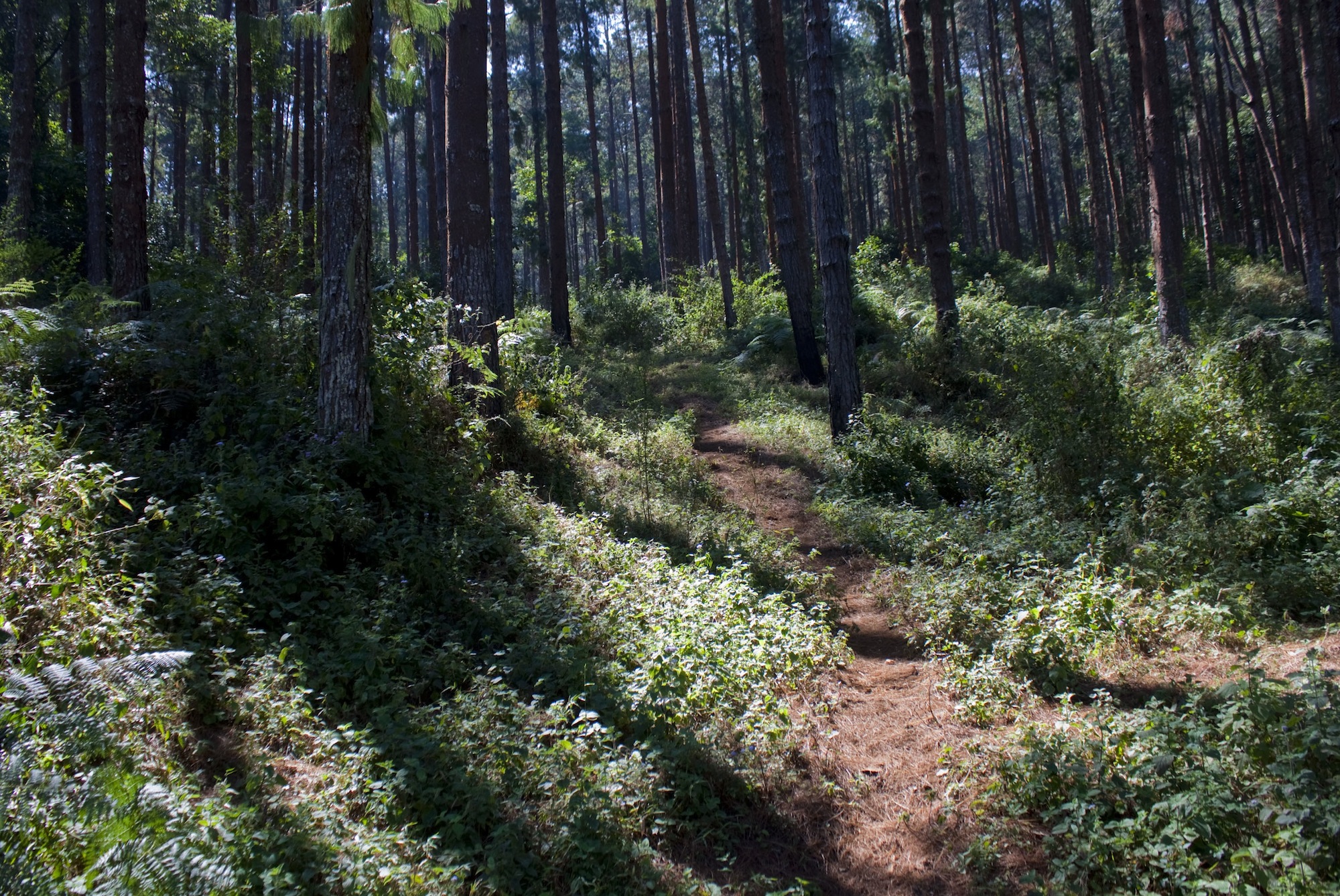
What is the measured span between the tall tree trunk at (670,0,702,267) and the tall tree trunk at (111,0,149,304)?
14614 mm

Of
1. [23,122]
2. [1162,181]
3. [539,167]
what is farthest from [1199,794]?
[539,167]

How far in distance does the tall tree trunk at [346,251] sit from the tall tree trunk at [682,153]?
646 inches

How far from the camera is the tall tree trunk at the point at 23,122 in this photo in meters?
15.2

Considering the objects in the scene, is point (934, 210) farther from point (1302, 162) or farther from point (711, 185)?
point (711, 185)

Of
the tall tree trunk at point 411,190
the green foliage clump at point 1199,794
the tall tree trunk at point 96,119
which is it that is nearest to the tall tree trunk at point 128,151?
the tall tree trunk at point 96,119

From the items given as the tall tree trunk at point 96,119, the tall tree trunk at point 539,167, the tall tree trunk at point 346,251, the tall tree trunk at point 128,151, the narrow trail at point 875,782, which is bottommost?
the narrow trail at point 875,782

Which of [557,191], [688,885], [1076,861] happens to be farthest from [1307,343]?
[557,191]

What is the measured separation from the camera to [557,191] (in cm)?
1822

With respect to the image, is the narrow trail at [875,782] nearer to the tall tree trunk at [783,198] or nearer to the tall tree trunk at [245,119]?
the tall tree trunk at [783,198]

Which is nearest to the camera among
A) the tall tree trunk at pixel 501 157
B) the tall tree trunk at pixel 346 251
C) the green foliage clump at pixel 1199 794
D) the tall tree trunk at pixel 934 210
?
the green foliage clump at pixel 1199 794

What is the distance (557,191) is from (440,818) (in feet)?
53.3

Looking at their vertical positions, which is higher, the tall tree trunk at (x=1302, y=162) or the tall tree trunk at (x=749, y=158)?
the tall tree trunk at (x=749, y=158)

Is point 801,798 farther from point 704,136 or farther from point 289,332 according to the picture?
point 704,136

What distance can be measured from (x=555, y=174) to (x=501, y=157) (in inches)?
136
